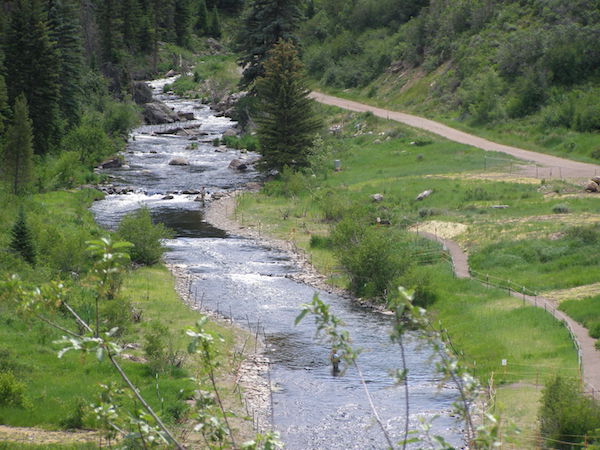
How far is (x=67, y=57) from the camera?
71750mm

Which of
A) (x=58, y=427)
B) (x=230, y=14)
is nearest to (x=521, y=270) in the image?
(x=58, y=427)

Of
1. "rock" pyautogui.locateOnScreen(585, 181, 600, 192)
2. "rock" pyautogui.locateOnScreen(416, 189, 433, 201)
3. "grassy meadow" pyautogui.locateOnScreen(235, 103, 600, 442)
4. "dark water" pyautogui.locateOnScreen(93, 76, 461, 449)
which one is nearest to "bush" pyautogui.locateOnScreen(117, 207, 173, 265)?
"dark water" pyautogui.locateOnScreen(93, 76, 461, 449)

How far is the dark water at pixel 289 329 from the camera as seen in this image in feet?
76.0

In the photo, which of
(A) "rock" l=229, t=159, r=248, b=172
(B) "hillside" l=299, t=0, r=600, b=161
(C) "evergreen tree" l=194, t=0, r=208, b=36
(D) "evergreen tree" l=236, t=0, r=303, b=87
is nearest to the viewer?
(B) "hillside" l=299, t=0, r=600, b=161

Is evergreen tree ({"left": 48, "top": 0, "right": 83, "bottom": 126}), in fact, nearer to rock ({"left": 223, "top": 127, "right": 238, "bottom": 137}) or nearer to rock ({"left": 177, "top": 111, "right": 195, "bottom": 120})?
rock ({"left": 223, "top": 127, "right": 238, "bottom": 137})

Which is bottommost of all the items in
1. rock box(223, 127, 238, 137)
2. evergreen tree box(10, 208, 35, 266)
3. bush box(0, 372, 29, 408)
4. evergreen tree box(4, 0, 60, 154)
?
rock box(223, 127, 238, 137)

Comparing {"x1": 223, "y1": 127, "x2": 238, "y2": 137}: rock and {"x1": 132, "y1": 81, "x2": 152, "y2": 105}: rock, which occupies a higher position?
{"x1": 132, "y1": 81, "x2": 152, "y2": 105}: rock

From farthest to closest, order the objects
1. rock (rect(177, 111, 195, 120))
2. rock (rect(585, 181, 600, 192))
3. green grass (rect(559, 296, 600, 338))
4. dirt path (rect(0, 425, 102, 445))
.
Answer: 1. rock (rect(177, 111, 195, 120))
2. rock (rect(585, 181, 600, 192))
3. green grass (rect(559, 296, 600, 338))
4. dirt path (rect(0, 425, 102, 445))

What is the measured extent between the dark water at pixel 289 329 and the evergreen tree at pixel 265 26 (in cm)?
1691

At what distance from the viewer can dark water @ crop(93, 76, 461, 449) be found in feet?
76.0

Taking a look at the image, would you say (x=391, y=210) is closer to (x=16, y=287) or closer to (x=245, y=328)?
(x=245, y=328)

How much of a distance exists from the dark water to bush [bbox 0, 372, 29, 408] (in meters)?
7.02

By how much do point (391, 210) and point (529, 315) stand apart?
19.7 meters

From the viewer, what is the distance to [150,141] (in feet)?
260
